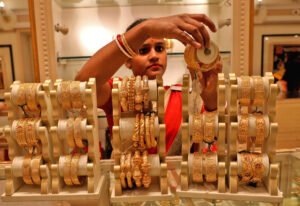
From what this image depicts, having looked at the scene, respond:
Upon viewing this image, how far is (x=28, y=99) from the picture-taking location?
0.56m

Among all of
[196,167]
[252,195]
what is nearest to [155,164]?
[196,167]

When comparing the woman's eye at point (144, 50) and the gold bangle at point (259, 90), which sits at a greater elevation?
the woman's eye at point (144, 50)

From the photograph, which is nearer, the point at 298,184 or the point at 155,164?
the point at 155,164

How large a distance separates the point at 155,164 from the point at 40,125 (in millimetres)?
238

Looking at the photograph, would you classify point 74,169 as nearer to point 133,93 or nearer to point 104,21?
point 133,93

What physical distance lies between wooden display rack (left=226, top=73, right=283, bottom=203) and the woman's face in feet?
0.64

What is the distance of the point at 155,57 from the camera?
69cm

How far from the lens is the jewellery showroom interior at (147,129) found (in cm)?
55

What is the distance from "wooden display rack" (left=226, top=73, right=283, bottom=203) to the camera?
54 cm

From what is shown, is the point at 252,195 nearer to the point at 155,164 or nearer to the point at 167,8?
the point at 155,164

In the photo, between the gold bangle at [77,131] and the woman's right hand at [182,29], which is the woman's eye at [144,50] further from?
the gold bangle at [77,131]

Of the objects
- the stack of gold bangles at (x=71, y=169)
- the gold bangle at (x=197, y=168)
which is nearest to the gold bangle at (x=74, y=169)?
the stack of gold bangles at (x=71, y=169)

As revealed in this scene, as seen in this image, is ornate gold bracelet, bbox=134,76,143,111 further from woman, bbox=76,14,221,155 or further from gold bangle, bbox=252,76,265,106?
gold bangle, bbox=252,76,265,106

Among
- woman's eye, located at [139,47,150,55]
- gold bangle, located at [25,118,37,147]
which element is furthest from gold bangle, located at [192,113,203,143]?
gold bangle, located at [25,118,37,147]
